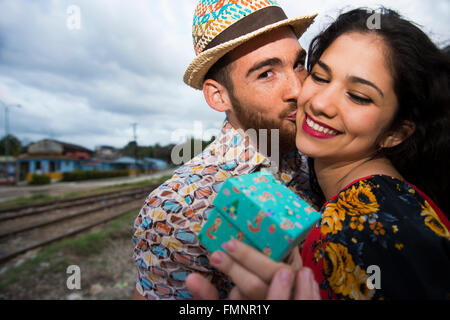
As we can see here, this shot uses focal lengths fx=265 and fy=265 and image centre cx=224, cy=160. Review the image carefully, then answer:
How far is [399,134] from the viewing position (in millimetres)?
1894

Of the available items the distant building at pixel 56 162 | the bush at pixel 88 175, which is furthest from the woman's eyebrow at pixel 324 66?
the bush at pixel 88 175

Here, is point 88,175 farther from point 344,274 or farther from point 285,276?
point 285,276

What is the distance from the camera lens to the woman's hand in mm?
940

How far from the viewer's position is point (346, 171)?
1934 mm

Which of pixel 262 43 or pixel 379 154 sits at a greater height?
pixel 262 43

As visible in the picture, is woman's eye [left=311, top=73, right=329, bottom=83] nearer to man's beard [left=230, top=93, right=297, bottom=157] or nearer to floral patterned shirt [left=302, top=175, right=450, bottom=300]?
man's beard [left=230, top=93, right=297, bottom=157]

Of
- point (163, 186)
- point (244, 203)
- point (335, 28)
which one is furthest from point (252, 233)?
point (335, 28)

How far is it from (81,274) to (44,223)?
5.40m

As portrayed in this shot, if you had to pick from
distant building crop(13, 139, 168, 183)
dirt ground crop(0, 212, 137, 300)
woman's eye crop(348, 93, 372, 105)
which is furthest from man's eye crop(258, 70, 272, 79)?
distant building crop(13, 139, 168, 183)

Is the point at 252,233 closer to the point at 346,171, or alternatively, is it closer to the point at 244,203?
the point at 244,203

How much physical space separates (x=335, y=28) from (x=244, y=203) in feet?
5.50

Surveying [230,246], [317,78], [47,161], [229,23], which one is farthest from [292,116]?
[47,161]

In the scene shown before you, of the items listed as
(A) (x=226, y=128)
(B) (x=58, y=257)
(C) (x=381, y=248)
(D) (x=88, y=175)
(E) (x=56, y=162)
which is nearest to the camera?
(C) (x=381, y=248)

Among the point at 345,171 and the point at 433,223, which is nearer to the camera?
the point at 433,223
